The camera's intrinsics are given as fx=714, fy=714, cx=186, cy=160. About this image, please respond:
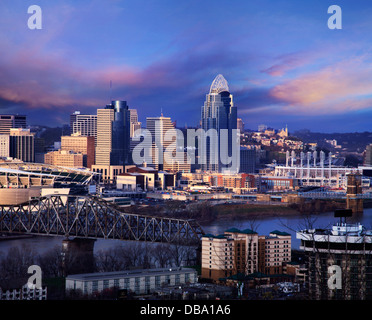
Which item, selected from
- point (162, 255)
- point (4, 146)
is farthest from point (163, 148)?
point (162, 255)

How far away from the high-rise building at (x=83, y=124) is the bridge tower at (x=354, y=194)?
12.9 m

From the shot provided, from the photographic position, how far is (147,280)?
5277mm

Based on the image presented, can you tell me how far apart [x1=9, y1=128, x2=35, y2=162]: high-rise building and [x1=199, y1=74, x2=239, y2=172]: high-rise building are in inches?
295

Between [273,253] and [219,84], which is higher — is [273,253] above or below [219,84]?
below

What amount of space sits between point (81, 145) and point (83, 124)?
359 centimetres

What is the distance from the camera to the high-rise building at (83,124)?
2927cm

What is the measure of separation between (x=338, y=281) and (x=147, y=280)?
2323 millimetres

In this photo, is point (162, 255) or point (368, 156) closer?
point (162, 255)

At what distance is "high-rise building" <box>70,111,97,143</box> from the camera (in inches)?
1152

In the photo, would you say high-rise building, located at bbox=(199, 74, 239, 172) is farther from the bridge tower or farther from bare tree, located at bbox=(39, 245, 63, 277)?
bare tree, located at bbox=(39, 245, 63, 277)

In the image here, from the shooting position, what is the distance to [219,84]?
32969 millimetres

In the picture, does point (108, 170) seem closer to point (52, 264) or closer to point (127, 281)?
point (52, 264)

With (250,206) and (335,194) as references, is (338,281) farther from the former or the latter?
(335,194)
